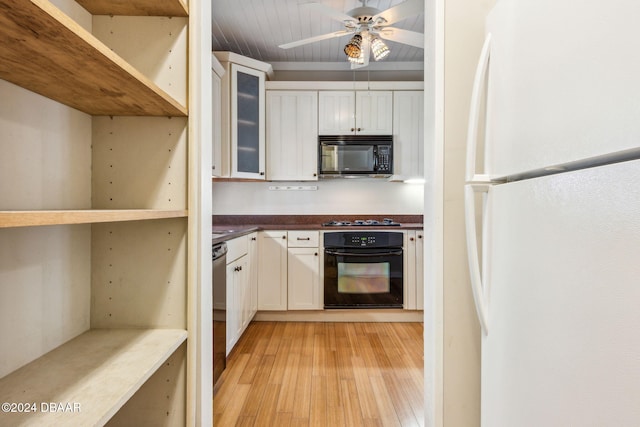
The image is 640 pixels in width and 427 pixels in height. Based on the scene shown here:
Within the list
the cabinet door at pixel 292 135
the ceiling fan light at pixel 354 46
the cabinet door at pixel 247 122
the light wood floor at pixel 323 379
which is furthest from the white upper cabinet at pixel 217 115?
the light wood floor at pixel 323 379

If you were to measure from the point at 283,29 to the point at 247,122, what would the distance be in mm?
915

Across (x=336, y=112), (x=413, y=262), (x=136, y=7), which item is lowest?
(x=413, y=262)

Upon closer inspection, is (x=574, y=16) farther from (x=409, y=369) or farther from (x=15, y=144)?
(x=409, y=369)

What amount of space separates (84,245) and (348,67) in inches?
133

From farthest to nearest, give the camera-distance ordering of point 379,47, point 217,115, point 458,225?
point 217,115 < point 379,47 < point 458,225

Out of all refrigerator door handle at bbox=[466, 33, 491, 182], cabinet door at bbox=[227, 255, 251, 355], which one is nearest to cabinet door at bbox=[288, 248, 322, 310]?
cabinet door at bbox=[227, 255, 251, 355]

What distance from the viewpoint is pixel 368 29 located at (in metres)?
2.41

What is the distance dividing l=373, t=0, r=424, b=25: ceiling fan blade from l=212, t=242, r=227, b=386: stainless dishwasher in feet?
6.03

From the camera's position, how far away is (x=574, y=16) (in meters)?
0.59

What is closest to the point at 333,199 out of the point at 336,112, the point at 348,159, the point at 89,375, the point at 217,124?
the point at 348,159

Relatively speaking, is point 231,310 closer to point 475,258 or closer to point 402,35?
point 475,258

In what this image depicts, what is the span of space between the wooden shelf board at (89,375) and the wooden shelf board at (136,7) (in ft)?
3.41

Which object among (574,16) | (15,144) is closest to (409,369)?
(574,16)

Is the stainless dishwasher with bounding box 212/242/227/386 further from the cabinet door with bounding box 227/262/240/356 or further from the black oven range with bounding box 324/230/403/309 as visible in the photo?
the black oven range with bounding box 324/230/403/309
